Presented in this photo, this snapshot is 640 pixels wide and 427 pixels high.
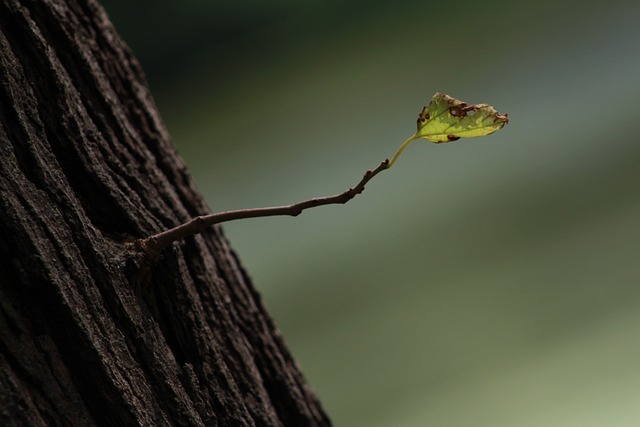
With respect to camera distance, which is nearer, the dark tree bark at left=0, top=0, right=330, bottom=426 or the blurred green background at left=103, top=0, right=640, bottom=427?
the dark tree bark at left=0, top=0, right=330, bottom=426

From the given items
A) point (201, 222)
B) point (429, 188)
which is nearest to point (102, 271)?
point (201, 222)

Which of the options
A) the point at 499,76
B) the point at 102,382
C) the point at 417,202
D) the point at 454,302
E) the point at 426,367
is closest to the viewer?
the point at 102,382

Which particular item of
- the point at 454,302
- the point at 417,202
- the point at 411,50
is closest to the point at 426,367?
the point at 454,302

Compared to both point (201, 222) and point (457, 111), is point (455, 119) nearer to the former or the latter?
point (457, 111)

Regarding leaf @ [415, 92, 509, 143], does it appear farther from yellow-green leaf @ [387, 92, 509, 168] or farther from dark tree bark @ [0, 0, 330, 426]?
dark tree bark @ [0, 0, 330, 426]

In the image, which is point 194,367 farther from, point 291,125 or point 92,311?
point 291,125

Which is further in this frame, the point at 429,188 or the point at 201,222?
the point at 429,188

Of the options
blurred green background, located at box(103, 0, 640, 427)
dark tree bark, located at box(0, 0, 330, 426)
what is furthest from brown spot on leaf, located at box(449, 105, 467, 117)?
blurred green background, located at box(103, 0, 640, 427)
